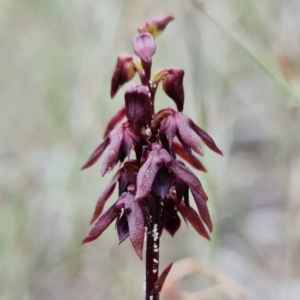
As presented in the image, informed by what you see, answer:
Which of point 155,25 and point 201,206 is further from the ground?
point 155,25

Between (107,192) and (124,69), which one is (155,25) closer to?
(124,69)

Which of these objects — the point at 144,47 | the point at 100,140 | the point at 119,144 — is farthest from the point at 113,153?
the point at 100,140

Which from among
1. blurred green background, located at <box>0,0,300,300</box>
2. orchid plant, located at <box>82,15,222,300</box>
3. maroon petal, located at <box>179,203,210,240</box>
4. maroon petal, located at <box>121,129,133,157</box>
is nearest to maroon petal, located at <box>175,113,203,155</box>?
orchid plant, located at <box>82,15,222,300</box>

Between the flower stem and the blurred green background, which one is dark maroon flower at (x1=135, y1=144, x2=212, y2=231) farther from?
the blurred green background

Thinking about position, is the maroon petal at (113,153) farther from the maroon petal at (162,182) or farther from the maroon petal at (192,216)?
the maroon petal at (192,216)

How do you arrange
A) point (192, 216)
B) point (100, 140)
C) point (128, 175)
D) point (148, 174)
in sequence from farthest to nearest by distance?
1. point (100, 140)
2. point (192, 216)
3. point (128, 175)
4. point (148, 174)

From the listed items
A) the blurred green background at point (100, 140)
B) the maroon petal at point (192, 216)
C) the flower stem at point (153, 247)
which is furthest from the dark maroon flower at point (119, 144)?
the blurred green background at point (100, 140)
